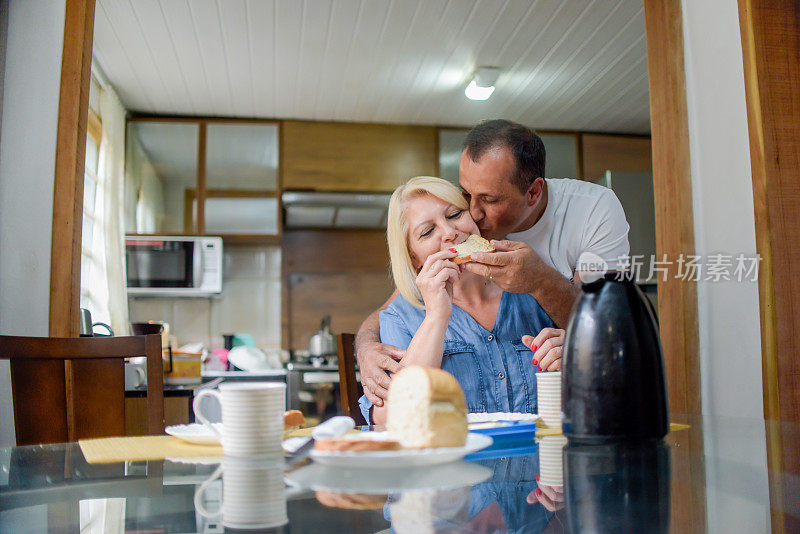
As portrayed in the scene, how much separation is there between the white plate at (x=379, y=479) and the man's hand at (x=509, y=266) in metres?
1.00

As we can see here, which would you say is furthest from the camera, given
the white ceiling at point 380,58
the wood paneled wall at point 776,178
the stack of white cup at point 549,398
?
the white ceiling at point 380,58

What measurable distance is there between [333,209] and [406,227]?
8.31 ft

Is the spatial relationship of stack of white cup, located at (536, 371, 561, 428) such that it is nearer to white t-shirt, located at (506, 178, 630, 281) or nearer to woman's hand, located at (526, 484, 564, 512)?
woman's hand, located at (526, 484, 564, 512)

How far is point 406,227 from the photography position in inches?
71.8

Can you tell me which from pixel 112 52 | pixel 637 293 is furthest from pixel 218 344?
pixel 637 293

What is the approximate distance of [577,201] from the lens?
2117mm

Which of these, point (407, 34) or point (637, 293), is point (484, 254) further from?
point (407, 34)

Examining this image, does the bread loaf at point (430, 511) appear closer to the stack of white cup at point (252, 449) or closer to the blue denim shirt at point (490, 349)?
the stack of white cup at point (252, 449)

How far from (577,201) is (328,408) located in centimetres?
231

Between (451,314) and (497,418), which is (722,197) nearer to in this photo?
(451,314)

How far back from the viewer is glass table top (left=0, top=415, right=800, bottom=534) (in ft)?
1.85

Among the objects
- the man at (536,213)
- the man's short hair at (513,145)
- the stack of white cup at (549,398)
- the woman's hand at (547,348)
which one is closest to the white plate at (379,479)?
the stack of white cup at (549,398)

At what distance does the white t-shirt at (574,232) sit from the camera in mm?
2020

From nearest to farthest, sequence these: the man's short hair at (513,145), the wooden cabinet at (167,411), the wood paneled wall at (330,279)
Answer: the man's short hair at (513,145)
the wooden cabinet at (167,411)
the wood paneled wall at (330,279)
